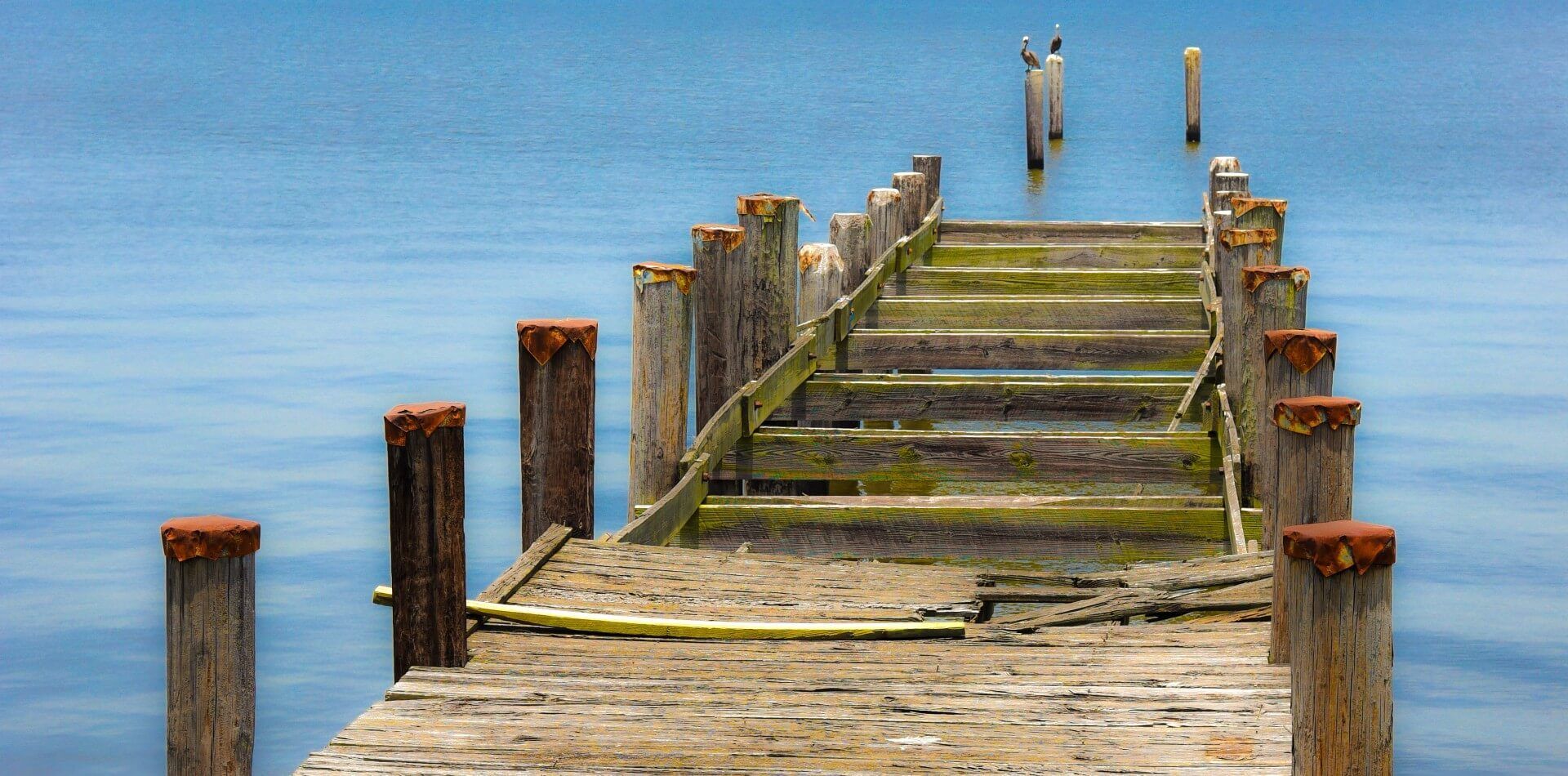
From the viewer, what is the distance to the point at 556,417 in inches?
259

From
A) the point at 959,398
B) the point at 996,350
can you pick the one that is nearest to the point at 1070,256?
the point at 996,350

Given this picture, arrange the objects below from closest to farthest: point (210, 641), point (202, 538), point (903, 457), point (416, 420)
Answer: point (202, 538)
point (210, 641)
point (416, 420)
point (903, 457)

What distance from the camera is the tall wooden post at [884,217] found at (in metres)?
14.8

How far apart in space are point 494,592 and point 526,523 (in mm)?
838

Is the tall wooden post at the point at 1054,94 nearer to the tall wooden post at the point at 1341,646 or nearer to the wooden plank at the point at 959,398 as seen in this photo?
the wooden plank at the point at 959,398

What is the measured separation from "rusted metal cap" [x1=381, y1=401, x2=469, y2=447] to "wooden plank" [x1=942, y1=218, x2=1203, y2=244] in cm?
1161

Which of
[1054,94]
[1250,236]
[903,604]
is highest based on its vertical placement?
[1054,94]

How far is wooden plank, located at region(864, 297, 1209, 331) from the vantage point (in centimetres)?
1299

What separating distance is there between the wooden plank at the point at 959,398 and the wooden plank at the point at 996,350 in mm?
1154

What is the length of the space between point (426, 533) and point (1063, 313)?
8.35 meters

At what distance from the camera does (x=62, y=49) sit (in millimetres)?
107938

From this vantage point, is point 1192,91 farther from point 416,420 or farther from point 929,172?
point 416,420

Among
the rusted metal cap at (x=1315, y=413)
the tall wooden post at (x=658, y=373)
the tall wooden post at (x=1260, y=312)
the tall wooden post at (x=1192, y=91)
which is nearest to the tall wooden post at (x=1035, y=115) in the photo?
the tall wooden post at (x=1192, y=91)

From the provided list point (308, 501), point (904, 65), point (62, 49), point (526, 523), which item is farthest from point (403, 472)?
point (62, 49)
